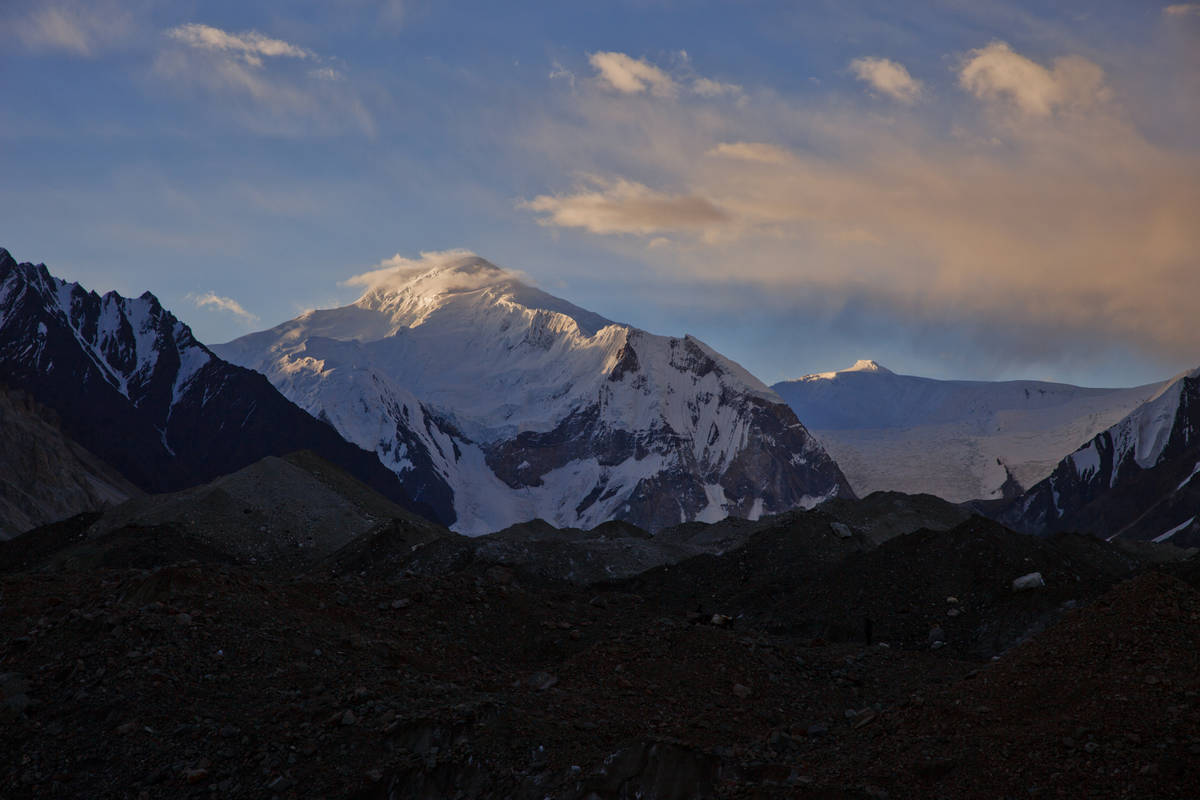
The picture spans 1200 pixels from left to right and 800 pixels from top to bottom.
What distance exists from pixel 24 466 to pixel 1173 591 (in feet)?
324

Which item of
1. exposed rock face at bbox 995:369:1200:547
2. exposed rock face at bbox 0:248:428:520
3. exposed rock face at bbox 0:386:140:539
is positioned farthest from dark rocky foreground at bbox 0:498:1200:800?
exposed rock face at bbox 0:248:428:520

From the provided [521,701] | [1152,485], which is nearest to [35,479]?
[521,701]

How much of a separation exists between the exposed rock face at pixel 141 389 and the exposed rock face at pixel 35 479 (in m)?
39.0

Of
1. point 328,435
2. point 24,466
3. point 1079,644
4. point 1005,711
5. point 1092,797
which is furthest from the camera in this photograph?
point 328,435

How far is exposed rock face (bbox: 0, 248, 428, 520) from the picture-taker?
155m

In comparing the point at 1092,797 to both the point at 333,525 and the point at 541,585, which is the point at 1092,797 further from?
the point at 333,525

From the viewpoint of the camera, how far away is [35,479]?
97250 millimetres

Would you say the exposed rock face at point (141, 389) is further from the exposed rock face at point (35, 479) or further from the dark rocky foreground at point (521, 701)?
the dark rocky foreground at point (521, 701)

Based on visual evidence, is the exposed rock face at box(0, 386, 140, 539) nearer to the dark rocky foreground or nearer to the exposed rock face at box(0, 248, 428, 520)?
the exposed rock face at box(0, 248, 428, 520)

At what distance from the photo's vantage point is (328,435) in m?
198

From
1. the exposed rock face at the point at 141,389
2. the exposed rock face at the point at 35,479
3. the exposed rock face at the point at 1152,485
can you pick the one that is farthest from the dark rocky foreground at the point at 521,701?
the exposed rock face at the point at 141,389

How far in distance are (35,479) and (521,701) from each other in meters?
92.5

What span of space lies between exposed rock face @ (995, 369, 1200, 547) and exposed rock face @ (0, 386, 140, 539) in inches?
4532

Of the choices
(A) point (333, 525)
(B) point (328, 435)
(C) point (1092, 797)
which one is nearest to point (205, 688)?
(C) point (1092, 797)
